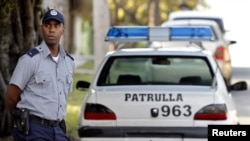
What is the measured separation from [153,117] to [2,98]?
114 inches

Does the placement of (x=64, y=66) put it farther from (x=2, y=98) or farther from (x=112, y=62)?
(x=2, y=98)

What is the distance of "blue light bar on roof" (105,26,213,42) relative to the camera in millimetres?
9539

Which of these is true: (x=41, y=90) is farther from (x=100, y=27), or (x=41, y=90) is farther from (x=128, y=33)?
(x=100, y=27)

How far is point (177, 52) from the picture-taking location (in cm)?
919

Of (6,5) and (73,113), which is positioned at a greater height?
(6,5)

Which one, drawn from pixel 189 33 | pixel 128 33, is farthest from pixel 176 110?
pixel 189 33

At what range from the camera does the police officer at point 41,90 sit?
6047 millimetres

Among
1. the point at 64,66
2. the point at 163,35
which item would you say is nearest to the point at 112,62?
the point at 163,35

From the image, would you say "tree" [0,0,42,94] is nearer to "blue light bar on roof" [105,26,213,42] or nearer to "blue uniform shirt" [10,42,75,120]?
"blue light bar on roof" [105,26,213,42]

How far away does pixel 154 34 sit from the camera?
9.70 m

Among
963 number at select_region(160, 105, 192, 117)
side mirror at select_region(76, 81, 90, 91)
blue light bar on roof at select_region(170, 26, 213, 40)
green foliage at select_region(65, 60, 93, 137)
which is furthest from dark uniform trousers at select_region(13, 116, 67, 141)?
green foliage at select_region(65, 60, 93, 137)

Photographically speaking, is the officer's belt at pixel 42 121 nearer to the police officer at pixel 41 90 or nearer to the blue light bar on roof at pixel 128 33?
the police officer at pixel 41 90

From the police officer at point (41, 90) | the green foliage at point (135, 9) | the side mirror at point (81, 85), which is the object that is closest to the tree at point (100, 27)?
the side mirror at point (81, 85)

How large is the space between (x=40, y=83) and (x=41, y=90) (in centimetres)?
5
